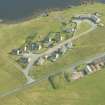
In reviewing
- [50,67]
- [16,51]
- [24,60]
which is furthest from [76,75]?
[16,51]

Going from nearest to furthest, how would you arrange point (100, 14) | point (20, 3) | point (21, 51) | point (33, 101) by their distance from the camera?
point (33, 101)
point (21, 51)
point (100, 14)
point (20, 3)

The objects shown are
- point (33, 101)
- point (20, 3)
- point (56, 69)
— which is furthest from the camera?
point (20, 3)

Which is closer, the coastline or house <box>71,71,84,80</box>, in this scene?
house <box>71,71,84,80</box>

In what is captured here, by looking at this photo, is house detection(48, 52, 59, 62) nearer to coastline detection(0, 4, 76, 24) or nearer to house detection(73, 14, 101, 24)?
house detection(73, 14, 101, 24)

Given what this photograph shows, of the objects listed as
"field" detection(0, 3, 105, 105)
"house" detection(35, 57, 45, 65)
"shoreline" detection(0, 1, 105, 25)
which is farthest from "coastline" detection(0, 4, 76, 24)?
"house" detection(35, 57, 45, 65)

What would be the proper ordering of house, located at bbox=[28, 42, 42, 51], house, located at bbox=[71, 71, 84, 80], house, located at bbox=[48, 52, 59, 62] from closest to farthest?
house, located at bbox=[71, 71, 84, 80] → house, located at bbox=[48, 52, 59, 62] → house, located at bbox=[28, 42, 42, 51]

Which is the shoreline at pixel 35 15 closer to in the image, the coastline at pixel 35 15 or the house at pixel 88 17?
the coastline at pixel 35 15

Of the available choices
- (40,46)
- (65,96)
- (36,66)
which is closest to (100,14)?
(40,46)

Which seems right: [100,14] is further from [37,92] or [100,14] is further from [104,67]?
[37,92]
